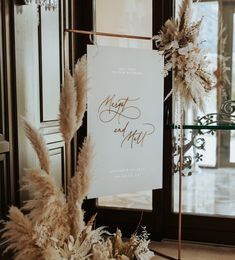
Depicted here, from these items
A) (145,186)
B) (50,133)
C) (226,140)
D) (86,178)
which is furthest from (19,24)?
(226,140)

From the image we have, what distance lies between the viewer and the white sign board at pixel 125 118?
95.9 inches

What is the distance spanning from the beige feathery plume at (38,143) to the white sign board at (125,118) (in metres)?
0.73

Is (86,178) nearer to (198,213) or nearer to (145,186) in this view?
(145,186)

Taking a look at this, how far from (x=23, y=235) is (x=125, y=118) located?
3.84 ft

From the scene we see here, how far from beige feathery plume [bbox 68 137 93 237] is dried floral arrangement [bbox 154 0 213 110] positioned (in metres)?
0.89

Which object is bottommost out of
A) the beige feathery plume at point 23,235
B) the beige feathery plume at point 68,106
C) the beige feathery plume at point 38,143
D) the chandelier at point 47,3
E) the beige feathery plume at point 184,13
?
the beige feathery plume at point 23,235

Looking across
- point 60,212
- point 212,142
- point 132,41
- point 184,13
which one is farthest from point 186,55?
point 60,212

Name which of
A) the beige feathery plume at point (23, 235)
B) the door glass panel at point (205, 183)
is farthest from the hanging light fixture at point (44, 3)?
the door glass panel at point (205, 183)

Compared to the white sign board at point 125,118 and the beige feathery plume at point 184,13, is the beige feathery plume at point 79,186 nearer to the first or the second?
the white sign board at point 125,118

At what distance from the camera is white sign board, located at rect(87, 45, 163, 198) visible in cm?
244

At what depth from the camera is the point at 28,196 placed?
232cm

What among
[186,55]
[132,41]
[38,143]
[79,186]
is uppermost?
[132,41]

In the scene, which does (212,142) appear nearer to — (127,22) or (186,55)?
(186,55)

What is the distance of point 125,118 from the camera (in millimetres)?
2498
